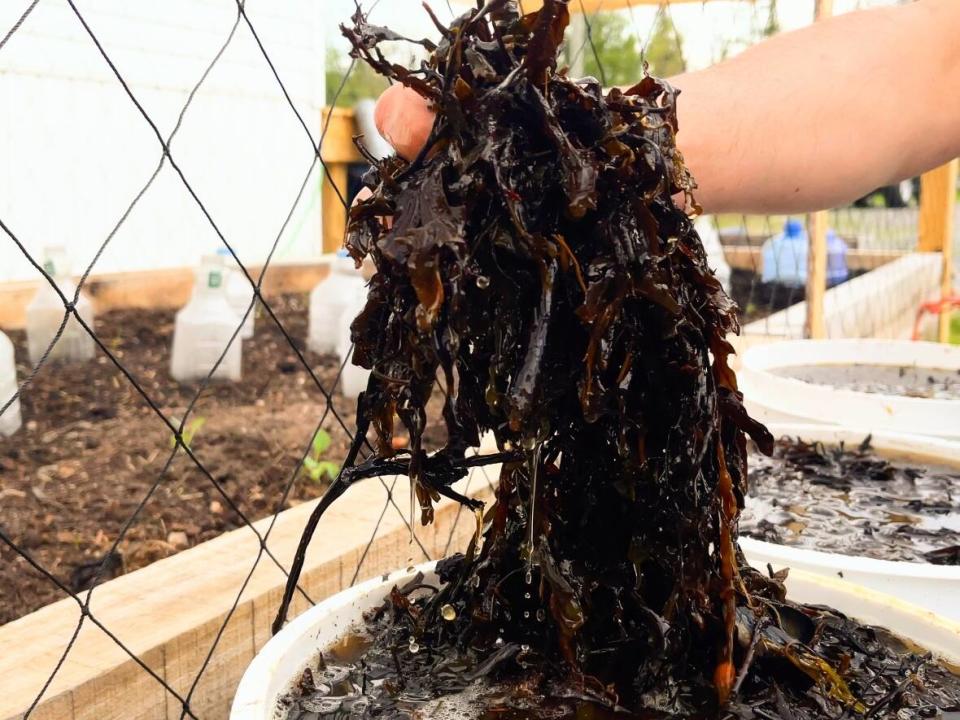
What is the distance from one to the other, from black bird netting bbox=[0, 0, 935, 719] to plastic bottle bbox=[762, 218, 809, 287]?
1.15 m

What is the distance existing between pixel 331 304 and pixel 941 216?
11.7 feet

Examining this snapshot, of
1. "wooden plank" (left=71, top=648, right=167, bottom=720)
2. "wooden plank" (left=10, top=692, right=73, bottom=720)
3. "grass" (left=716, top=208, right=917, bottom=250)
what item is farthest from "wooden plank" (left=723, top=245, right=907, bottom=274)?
"wooden plank" (left=10, top=692, right=73, bottom=720)

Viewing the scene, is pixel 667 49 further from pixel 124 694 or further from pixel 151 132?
pixel 124 694

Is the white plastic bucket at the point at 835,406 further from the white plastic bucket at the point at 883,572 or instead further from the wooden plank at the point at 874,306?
the wooden plank at the point at 874,306

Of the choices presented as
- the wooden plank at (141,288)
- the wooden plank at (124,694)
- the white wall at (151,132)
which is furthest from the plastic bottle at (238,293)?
the wooden plank at (124,694)

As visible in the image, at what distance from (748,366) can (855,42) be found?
94 centimetres

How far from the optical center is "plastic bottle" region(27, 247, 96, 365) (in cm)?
324

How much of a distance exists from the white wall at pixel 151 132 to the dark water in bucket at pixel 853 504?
114 inches

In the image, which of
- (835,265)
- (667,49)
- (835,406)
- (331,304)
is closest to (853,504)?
(835,406)

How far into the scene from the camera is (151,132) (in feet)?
15.7

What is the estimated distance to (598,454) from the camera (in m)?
0.84

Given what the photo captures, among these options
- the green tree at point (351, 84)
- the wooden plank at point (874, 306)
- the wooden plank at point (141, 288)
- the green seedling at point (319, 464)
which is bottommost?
the green seedling at point (319, 464)

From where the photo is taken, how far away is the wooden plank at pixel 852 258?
5.77 m

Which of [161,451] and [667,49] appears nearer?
[161,451]
